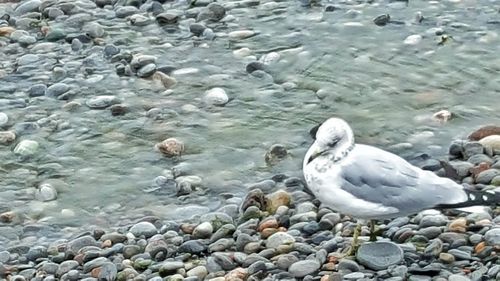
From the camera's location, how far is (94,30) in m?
10.1

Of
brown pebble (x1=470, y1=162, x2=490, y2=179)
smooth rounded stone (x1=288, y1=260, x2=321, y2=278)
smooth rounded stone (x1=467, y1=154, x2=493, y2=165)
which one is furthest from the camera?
smooth rounded stone (x1=467, y1=154, x2=493, y2=165)

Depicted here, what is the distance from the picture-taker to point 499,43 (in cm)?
935

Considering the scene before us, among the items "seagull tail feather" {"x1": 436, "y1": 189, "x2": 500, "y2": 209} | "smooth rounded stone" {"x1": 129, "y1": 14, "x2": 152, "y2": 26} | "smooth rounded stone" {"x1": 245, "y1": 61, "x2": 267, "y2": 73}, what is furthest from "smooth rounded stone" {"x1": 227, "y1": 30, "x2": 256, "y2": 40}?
"seagull tail feather" {"x1": 436, "y1": 189, "x2": 500, "y2": 209}

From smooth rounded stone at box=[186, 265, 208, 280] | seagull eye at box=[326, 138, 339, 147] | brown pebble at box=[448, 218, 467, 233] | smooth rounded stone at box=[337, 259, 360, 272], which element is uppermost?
seagull eye at box=[326, 138, 339, 147]

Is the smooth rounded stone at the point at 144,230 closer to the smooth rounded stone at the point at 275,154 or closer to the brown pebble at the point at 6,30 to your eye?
the smooth rounded stone at the point at 275,154

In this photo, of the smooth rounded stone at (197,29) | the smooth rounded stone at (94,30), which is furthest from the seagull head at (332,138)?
the smooth rounded stone at (94,30)

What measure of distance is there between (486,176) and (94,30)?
4.28m

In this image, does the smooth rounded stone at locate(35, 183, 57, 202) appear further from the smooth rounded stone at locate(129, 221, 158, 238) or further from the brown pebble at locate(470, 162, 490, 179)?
the brown pebble at locate(470, 162, 490, 179)

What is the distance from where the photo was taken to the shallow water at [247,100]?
7.73 metres

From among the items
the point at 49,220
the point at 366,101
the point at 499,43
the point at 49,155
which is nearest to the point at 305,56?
the point at 366,101

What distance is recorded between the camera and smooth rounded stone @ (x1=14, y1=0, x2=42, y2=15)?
10711mm

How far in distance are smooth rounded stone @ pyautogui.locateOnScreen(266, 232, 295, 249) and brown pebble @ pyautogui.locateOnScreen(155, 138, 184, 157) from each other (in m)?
1.72

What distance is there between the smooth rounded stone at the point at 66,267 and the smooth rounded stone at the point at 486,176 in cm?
242

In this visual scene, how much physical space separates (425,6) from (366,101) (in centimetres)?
191
